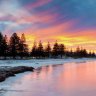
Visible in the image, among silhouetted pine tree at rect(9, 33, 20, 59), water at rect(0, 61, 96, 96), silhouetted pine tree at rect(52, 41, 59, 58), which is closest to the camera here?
water at rect(0, 61, 96, 96)

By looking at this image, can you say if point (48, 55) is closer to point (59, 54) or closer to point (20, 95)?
point (59, 54)

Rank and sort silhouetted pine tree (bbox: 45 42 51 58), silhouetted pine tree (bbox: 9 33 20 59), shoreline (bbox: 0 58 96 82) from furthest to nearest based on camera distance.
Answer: silhouetted pine tree (bbox: 45 42 51 58), silhouetted pine tree (bbox: 9 33 20 59), shoreline (bbox: 0 58 96 82)

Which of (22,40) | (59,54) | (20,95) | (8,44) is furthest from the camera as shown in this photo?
(59,54)

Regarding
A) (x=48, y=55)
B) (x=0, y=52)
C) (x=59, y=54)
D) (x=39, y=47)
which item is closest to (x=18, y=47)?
(x=0, y=52)

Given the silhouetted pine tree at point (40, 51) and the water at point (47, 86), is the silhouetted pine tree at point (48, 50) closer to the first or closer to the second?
the silhouetted pine tree at point (40, 51)

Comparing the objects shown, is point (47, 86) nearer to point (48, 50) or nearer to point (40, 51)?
point (40, 51)

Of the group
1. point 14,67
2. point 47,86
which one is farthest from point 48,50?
point 47,86

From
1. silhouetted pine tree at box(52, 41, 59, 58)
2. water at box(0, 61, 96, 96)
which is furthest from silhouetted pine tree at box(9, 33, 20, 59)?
water at box(0, 61, 96, 96)

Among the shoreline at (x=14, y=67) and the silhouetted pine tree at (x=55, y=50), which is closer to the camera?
the shoreline at (x=14, y=67)

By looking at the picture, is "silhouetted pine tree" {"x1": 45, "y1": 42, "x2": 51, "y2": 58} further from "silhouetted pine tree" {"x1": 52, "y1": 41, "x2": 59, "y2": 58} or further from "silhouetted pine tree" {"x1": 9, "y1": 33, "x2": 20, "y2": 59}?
"silhouetted pine tree" {"x1": 9, "y1": 33, "x2": 20, "y2": 59}

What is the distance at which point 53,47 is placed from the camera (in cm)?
14525

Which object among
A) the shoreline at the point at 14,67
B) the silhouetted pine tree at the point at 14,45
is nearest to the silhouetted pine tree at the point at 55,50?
the silhouetted pine tree at the point at 14,45

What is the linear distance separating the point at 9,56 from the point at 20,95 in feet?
279

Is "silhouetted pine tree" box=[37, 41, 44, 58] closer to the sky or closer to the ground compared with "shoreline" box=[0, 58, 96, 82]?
closer to the sky
